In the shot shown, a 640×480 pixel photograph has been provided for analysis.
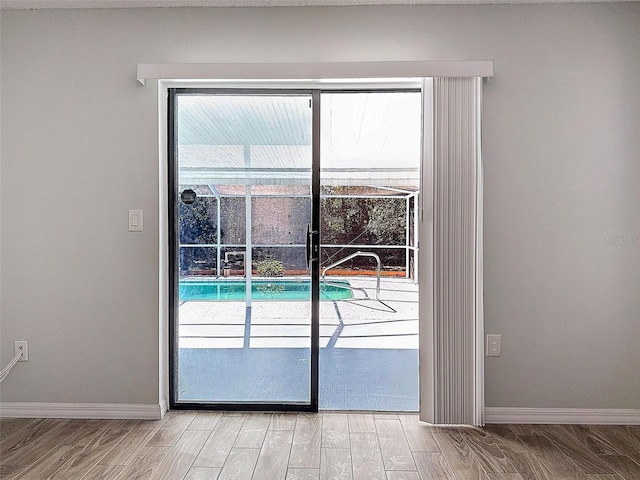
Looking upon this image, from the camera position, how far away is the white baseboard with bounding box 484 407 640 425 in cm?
300

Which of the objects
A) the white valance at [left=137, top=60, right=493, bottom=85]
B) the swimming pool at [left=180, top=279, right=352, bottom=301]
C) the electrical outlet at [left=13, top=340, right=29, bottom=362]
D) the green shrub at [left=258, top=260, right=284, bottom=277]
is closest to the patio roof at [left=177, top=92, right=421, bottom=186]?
the white valance at [left=137, top=60, right=493, bottom=85]

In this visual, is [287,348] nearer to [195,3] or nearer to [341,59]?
[341,59]

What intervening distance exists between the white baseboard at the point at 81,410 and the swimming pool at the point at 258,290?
65 cm

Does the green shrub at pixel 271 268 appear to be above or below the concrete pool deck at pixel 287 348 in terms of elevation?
above

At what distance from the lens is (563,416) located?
3.01 metres

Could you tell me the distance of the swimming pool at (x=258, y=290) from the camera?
3197mm

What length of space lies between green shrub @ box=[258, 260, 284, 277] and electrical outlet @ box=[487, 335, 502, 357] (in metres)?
1.22

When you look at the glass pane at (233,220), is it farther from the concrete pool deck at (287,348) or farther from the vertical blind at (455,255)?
the vertical blind at (455,255)

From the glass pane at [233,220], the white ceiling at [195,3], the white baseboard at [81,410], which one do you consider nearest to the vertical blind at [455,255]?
the white ceiling at [195,3]

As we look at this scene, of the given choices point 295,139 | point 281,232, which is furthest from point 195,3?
point 281,232

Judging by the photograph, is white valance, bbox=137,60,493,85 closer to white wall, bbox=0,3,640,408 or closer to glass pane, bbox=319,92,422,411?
white wall, bbox=0,3,640,408

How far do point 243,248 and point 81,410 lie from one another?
127cm

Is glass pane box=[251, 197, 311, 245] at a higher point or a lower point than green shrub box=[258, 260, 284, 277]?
higher

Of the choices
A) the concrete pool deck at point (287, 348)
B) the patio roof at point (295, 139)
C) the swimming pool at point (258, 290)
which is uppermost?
the patio roof at point (295, 139)
